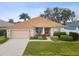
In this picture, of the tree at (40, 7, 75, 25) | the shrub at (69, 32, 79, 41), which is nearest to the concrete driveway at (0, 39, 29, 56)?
the tree at (40, 7, 75, 25)

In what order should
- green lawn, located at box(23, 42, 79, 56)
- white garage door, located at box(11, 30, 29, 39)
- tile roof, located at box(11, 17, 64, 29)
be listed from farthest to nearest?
1. white garage door, located at box(11, 30, 29, 39)
2. tile roof, located at box(11, 17, 64, 29)
3. green lawn, located at box(23, 42, 79, 56)

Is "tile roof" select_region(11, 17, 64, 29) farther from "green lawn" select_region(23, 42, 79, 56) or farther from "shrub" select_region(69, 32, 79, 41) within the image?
"green lawn" select_region(23, 42, 79, 56)

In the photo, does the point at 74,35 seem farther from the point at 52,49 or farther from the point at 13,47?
the point at 13,47

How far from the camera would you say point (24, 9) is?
269ft

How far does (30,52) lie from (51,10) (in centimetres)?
162

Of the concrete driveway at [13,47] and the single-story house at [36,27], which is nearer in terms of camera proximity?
the concrete driveway at [13,47]

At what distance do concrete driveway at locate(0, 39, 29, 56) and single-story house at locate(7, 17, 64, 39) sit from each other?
213 mm

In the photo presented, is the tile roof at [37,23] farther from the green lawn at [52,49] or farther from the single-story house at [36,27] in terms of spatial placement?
the green lawn at [52,49]

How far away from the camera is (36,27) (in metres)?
82.3

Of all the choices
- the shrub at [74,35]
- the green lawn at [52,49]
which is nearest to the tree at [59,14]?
the shrub at [74,35]

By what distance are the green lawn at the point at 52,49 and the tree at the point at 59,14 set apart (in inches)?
32.7

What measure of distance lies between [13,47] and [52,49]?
1354 millimetres

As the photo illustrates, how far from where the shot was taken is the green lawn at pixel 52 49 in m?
82.1

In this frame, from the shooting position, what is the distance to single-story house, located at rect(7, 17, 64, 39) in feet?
270
